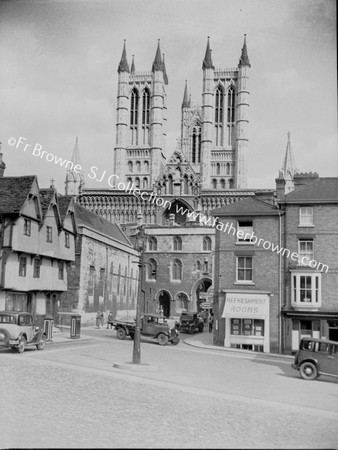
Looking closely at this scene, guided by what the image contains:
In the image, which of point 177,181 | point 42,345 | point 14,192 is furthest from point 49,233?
point 177,181

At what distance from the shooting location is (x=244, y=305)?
2273 centimetres

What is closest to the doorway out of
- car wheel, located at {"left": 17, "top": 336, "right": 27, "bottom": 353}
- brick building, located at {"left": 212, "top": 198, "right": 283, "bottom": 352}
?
brick building, located at {"left": 212, "top": 198, "right": 283, "bottom": 352}

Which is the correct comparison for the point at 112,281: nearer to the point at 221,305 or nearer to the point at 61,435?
the point at 221,305

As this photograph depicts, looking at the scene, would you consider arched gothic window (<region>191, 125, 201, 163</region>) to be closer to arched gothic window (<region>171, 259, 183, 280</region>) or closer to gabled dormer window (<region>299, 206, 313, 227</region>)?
arched gothic window (<region>171, 259, 183, 280</region>)

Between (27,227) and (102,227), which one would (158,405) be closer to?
(27,227)

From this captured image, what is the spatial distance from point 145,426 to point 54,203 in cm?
1417

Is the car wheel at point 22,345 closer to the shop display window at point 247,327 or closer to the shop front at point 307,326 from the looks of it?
the shop display window at point 247,327

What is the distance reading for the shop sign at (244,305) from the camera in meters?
22.1

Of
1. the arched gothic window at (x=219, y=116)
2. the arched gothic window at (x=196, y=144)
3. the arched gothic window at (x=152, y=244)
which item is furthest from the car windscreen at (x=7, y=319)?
the arched gothic window at (x=196, y=144)

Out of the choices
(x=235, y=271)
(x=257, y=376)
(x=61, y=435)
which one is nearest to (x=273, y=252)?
(x=235, y=271)

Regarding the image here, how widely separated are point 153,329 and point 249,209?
6.06 m

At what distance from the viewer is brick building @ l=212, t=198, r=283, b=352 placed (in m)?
21.8

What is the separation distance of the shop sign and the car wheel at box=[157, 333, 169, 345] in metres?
2.41

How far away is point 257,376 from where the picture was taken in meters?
14.6
